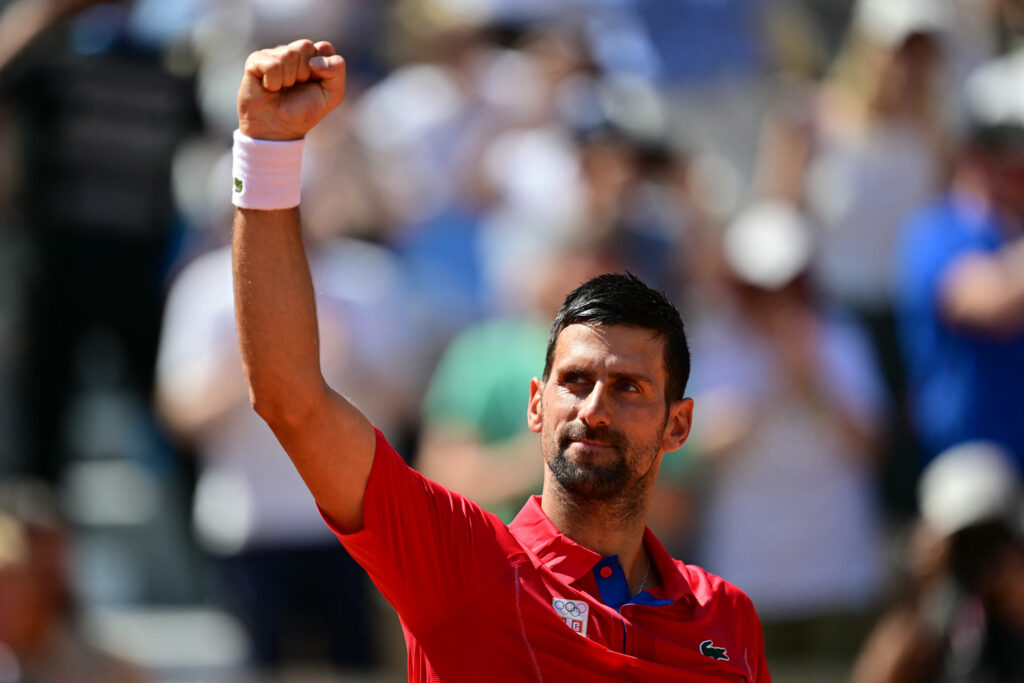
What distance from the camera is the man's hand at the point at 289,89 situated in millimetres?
2621

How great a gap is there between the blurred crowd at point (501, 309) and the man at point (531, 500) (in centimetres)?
255

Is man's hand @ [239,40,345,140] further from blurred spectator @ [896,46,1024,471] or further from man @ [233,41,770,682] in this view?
blurred spectator @ [896,46,1024,471]

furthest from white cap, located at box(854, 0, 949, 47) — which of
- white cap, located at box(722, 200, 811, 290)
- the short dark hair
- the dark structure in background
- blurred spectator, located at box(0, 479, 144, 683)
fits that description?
the short dark hair

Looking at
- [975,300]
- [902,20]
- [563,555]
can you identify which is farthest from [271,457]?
[902,20]

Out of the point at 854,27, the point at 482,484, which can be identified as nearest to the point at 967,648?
the point at 482,484

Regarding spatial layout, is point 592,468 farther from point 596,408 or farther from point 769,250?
point 769,250

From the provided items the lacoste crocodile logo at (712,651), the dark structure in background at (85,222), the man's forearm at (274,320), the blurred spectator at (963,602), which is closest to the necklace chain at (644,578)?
the lacoste crocodile logo at (712,651)

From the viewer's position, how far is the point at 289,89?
268 centimetres

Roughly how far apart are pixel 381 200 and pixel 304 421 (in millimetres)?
4454

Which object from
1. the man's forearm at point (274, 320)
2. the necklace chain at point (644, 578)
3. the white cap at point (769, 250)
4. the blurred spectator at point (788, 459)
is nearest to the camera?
the man's forearm at point (274, 320)

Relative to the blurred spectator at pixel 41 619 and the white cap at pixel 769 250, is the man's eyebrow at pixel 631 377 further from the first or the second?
the white cap at pixel 769 250

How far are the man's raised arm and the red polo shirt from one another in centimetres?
7

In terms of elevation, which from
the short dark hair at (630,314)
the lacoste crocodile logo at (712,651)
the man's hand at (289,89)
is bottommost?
the lacoste crocodile logo at (712,651)

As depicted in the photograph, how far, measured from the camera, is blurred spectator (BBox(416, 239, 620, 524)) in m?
5.61
